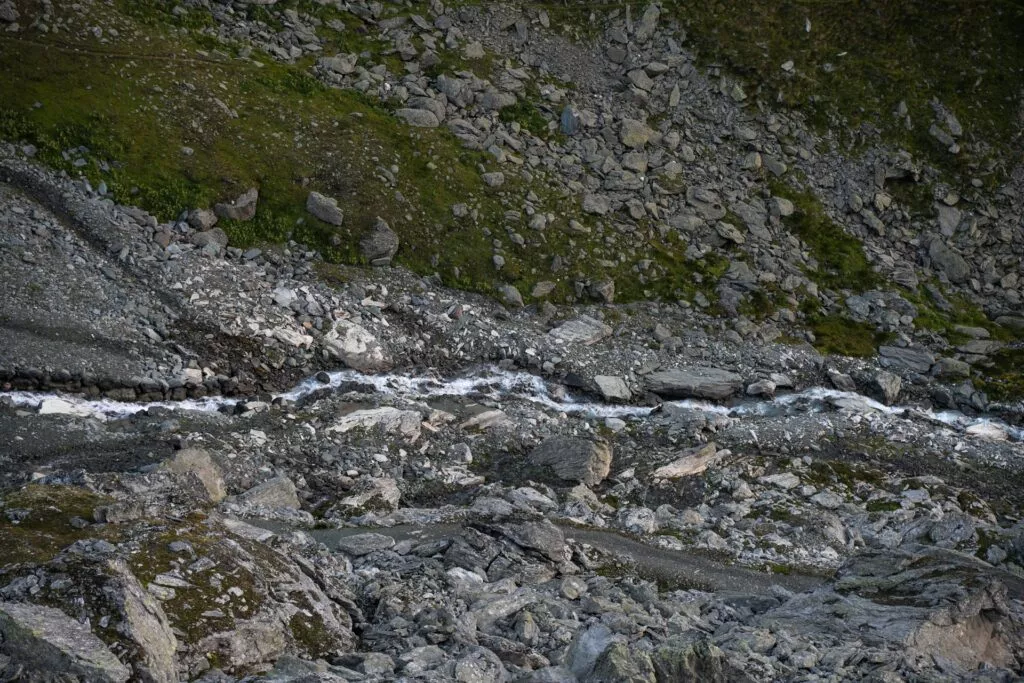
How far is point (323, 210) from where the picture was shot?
60.2m

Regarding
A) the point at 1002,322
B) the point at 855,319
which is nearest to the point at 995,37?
the point at 1002,322

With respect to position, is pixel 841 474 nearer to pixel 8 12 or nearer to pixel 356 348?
pixel 356 348

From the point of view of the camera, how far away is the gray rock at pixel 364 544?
3372cm

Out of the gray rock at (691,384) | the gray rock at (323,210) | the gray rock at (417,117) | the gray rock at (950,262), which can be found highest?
the gray rock at (950,262)

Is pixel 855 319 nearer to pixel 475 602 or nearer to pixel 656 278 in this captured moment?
pixel 656 278

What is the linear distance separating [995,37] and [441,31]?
5025cm

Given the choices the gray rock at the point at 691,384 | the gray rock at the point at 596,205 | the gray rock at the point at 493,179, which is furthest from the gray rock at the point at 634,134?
the gray rock at the point at 691,384

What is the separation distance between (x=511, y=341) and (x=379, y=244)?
10.4m

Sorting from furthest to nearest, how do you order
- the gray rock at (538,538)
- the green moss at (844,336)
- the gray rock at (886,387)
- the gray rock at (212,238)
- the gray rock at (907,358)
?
1. the green moss at (844,336)
2. the gray rock at (907,358)
3. the gray rock at (886,387)
4. the gray rock at (212,238)
5. the gray rock at (538,538)

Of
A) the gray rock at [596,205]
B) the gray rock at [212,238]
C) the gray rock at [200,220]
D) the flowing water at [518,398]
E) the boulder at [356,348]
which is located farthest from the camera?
the gray rock at [596,205]

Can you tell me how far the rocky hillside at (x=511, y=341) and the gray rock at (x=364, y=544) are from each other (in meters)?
0.35

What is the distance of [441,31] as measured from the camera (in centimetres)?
7519

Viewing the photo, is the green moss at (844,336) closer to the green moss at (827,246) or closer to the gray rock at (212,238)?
the green moss at (827,246)

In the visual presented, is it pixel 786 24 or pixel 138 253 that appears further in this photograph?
pixel 786 24
